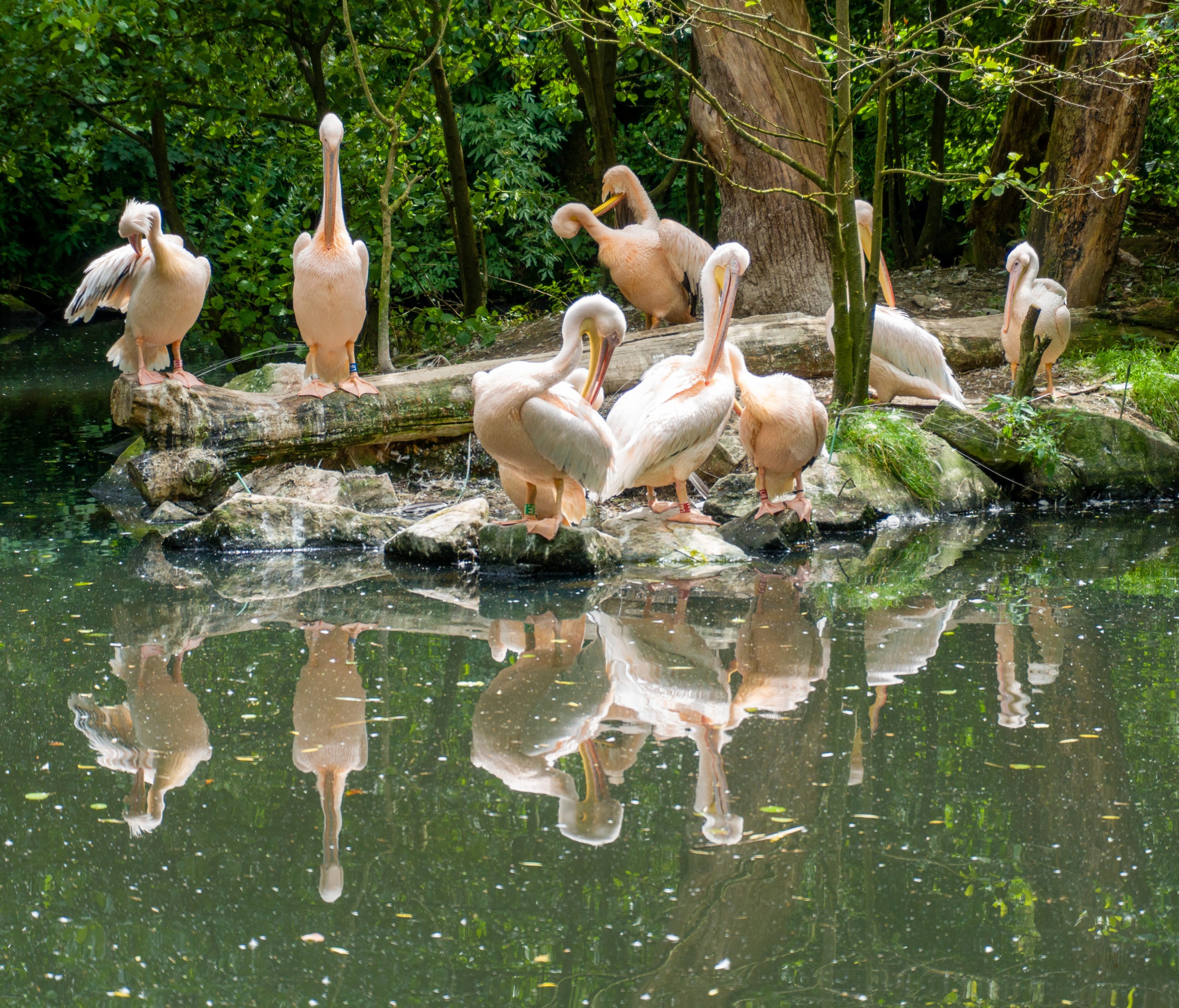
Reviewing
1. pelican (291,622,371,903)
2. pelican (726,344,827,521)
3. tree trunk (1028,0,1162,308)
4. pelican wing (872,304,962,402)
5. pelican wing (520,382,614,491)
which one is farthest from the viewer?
tree trunk (1028,0,1162,308)

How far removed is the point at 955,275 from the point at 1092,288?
1675 millimetres

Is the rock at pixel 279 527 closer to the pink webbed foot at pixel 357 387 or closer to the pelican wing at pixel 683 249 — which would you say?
the pink webbed foot at pixel 357 387

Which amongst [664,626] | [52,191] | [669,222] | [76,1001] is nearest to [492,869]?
[76,1001]

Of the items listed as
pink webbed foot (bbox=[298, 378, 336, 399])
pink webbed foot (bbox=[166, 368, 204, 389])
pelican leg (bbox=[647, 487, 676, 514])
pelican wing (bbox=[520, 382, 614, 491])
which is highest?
pelican wing (bbox=[520, 382, 614, 491])

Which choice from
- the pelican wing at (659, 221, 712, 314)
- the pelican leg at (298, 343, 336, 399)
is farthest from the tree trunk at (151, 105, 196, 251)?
the pelican wing at (659, 221, 712, 314)

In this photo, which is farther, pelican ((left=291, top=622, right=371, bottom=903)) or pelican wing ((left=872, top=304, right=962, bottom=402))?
pelican wing ((left=872, top=304, right=962, bottom=402))

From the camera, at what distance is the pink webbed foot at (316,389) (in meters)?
6.43

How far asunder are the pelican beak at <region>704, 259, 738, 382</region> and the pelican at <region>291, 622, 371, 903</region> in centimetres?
225

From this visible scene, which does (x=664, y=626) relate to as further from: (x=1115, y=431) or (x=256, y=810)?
(x=1115, y=431)

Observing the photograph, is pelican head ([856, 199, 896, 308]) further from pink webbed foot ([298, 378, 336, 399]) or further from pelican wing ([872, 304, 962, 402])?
pink webbed foot ([298, 378, 336, 399])

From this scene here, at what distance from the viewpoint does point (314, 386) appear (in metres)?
6.45

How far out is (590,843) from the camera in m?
2.54

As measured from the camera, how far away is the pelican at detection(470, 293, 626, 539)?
482 centimetres

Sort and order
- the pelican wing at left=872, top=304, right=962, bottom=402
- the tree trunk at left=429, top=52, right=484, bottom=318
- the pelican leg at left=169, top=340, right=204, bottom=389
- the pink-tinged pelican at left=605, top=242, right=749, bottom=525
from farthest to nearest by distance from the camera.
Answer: the tree trunk at left=429, top=52, right=484, bottom=318 → the pelican wing at left=872, top=304, right=962, bottom=402 → the pelican leg at left=169, top=340, right=204, bottom=389 → the pink-tinged pelican at left=605, top=242, right=749, bottom=525
